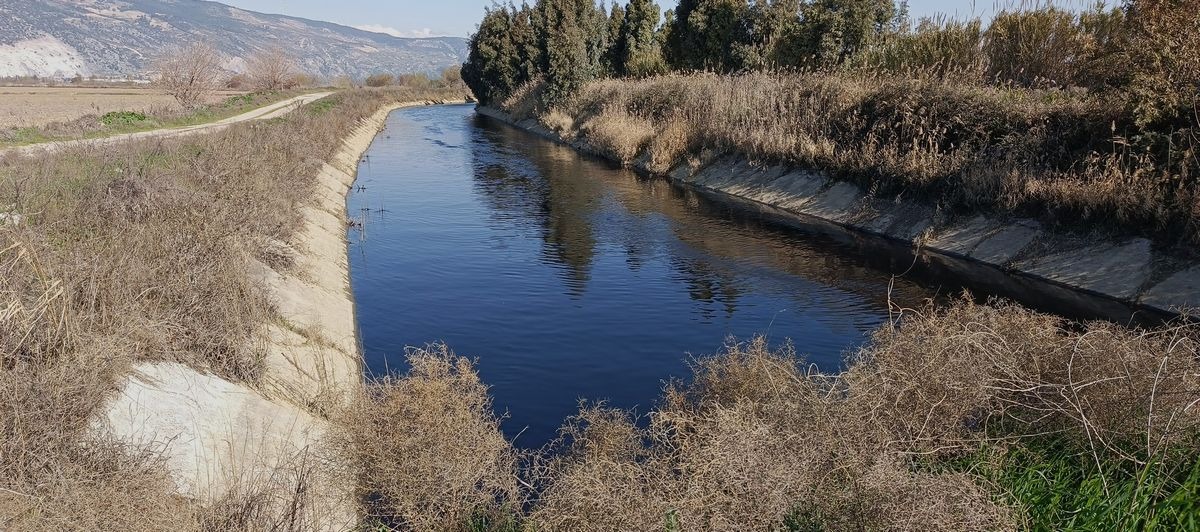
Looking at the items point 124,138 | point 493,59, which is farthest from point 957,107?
point 493,59

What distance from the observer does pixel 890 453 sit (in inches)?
192

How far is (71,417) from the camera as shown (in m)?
5.45

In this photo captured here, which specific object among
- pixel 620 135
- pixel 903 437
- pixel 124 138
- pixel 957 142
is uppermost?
pixel 957 142

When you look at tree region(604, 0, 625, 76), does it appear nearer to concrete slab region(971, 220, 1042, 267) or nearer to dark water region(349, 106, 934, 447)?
dark water region(349, 106, 934, 447)

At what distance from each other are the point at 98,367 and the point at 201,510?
5.28 feet

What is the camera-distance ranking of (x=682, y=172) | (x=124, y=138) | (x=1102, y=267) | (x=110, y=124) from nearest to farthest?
(x=1102, y=267)
(x=124, y=138)
(x=682, y=172)
(x=110, y=124)

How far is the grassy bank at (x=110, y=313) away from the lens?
489cm

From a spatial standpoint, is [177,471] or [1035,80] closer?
[177,471]

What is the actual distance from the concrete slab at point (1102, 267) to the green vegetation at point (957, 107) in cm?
40

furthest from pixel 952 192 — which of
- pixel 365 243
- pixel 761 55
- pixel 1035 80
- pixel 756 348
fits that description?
pixel 761 55

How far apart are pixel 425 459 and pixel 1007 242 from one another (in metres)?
12.4

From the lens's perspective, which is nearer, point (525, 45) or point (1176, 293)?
point (1176, 293)

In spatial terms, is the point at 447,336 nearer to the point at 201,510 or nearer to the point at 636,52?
the point at 201,510

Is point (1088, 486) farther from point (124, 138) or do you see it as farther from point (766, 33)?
point (766, 33)
